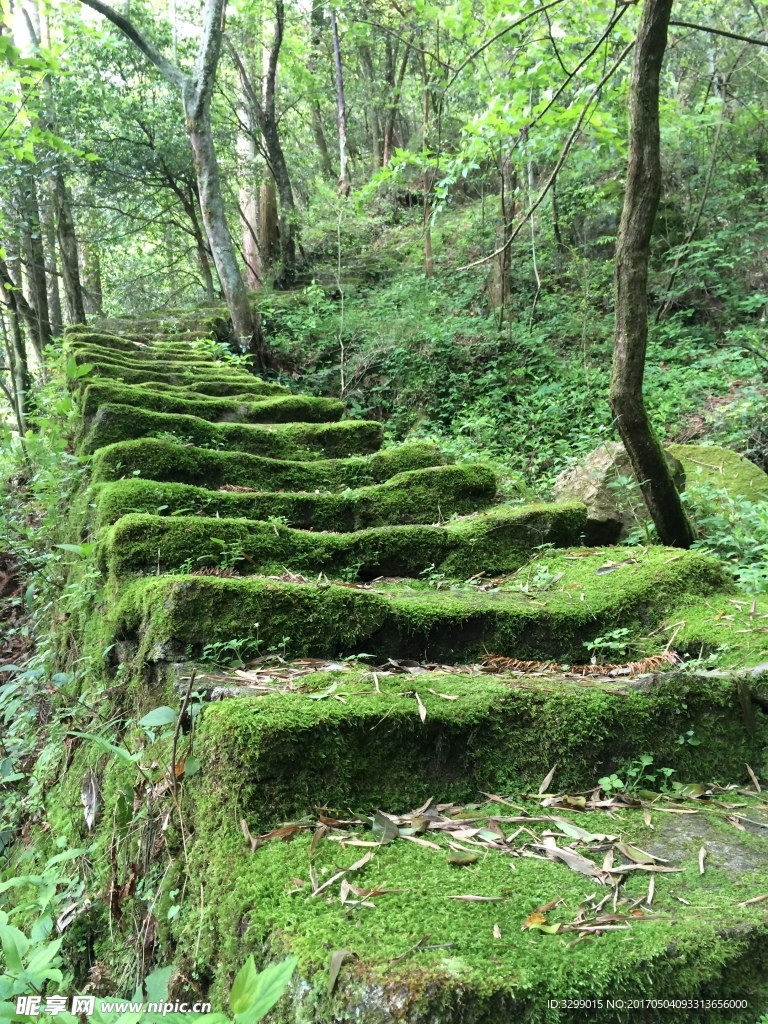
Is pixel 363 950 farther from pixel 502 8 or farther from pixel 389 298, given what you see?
pixel 389 298

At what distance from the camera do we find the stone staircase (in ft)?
3.93

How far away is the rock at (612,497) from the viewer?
3.98 meters

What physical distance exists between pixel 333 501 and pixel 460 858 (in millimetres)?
2579

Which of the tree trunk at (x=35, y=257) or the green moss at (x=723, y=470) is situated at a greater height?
the tree trunk at (x=35, y=257)

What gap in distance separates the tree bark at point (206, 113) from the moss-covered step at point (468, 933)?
25.1 feet

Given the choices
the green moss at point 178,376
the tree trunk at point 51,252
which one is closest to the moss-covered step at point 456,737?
the green moss at point 178,376

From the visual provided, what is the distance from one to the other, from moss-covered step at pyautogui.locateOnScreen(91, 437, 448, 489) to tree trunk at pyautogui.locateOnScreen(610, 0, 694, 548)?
3.61 ft

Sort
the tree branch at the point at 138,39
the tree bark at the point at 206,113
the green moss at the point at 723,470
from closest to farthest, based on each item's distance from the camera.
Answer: the green moss at the point at 723,470 < the tree branch at the point at 138,39 < the tree bark at the point at 206,113

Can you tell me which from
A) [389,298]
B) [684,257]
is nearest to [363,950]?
[389,298]

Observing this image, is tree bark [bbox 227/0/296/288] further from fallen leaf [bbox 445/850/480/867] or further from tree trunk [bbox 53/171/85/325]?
fallen leaf [bbox 445/850/480/867]

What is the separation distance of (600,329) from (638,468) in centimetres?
649

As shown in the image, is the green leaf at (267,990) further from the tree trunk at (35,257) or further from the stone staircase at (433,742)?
the tree trunk at (35,257)

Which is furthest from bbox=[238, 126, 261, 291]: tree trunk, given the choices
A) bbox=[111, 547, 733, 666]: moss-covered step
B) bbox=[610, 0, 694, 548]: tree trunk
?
bbox=[111, 547, 733, 666]: moss-covered step

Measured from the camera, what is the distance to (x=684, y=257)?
9.93 metres
